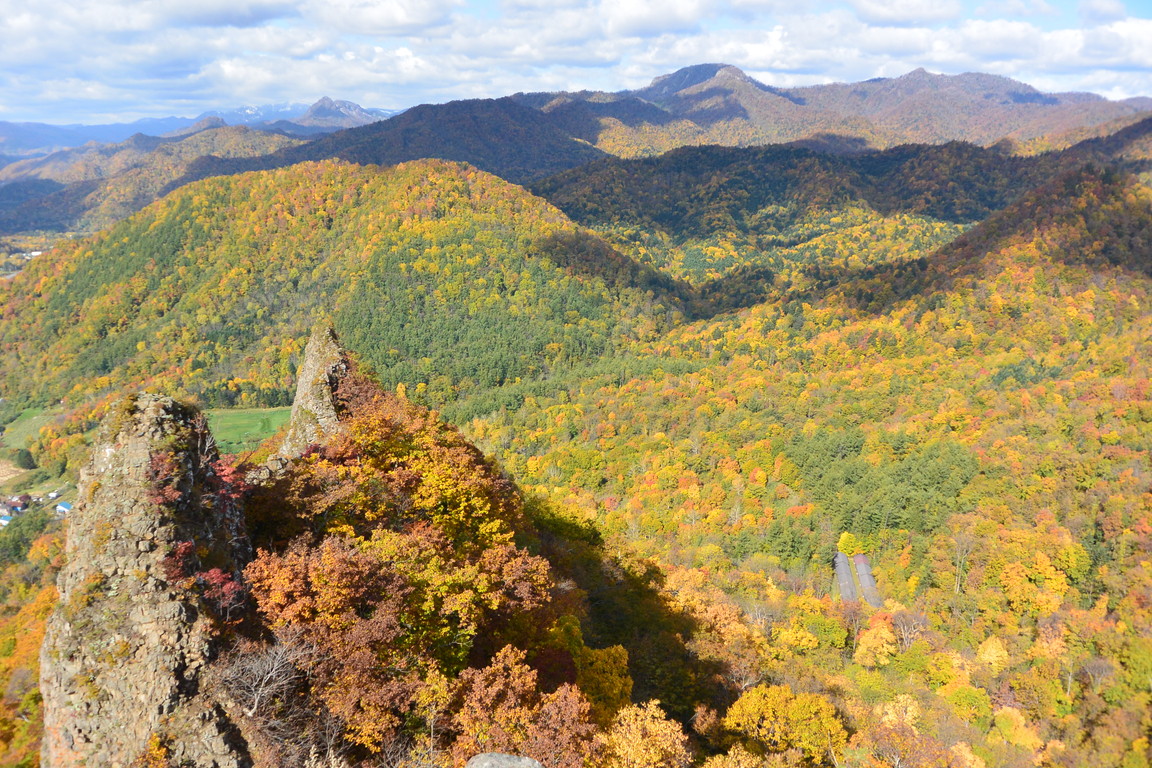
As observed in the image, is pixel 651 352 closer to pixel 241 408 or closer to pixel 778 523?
pixel 778 523

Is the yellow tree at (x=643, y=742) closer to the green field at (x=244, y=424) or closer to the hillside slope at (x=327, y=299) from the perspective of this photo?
the green field at (x=244, y=424)

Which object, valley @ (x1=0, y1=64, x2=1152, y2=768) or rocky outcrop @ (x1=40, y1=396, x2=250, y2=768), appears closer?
rocky outcrop @ (x1=40, y1=396, x2=250, y2=768)

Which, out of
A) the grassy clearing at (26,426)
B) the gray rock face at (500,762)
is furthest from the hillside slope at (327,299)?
the gray rock face at (500,762)

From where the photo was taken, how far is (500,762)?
13.6 metres

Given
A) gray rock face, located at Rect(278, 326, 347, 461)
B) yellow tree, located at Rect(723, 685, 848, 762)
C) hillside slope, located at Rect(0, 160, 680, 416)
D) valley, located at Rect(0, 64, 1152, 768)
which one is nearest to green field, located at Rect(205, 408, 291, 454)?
valley, located at Rect(0, 64, 1152, 768)

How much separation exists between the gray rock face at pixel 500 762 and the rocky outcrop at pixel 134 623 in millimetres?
6196

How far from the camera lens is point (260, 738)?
49.3 ft

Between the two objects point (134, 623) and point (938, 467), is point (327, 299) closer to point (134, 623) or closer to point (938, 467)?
point (938, 467)

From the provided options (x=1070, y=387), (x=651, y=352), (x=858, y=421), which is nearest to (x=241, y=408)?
(x=651, y=352)

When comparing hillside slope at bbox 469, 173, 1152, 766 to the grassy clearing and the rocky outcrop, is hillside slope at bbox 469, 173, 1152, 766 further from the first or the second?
the grassy clearing

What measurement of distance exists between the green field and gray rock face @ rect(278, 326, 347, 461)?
95393 millimetres

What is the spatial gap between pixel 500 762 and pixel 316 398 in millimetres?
19640

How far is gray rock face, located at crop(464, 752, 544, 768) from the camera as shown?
44.3 feet

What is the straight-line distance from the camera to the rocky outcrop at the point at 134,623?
46.4ft
